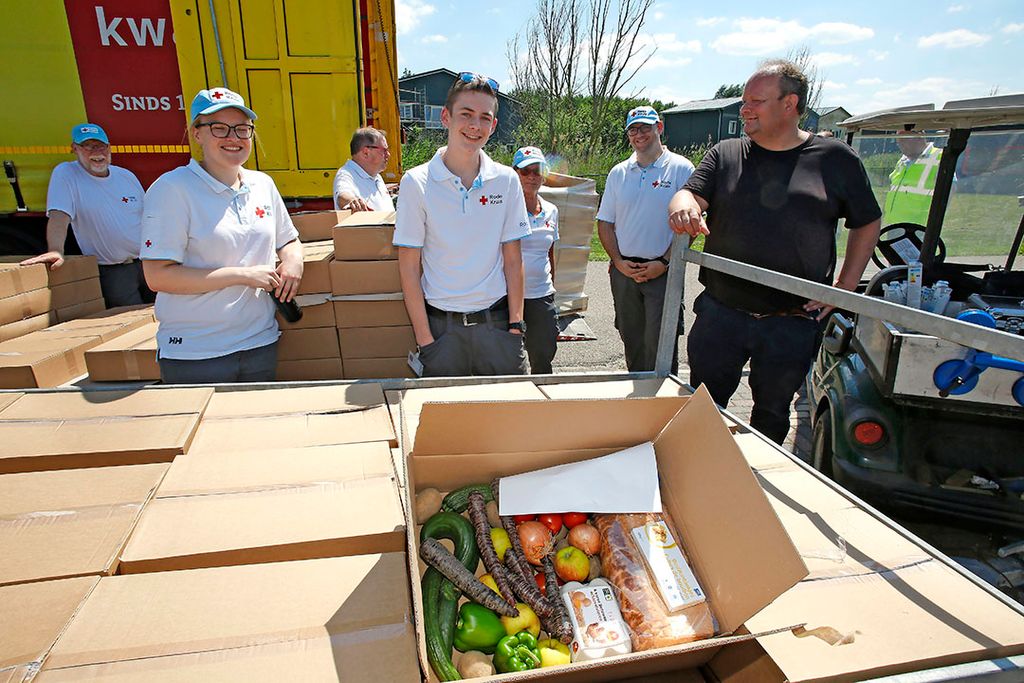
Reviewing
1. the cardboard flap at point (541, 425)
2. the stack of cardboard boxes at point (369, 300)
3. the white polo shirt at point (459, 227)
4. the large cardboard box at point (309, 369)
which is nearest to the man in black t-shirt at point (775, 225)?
the white polo shirt at point (459, 227)

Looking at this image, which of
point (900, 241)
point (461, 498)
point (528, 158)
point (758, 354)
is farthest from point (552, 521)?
point (900, 241)

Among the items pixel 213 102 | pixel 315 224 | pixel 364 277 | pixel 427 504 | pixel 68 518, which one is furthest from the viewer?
pixel 315 224

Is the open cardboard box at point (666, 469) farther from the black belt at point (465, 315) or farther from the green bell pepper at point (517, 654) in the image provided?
the black belt at point (465, 315)

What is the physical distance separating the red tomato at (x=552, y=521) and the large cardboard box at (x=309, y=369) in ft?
6.54

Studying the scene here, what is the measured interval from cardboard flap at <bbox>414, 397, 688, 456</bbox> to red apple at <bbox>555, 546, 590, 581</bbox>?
10.5 inches

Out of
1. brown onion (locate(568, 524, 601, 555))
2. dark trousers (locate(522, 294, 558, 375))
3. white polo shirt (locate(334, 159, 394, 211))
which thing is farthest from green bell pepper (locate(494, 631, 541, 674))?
white polo shirt (locate(334, 159, 394, 211))

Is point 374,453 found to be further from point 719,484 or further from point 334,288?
point 334,288

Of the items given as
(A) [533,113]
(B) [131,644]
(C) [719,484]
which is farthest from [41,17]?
(A) [533,113]

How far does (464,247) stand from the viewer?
2592 mm

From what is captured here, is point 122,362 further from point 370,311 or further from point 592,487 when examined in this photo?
point 592,487

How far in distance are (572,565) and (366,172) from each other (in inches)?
152

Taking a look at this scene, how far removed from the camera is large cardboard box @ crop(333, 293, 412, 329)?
9.82 feet

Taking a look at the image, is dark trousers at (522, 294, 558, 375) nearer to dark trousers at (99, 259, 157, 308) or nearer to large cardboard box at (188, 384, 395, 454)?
large cardboard box at (188, 384, 395, 454)

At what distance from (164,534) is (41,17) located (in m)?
6.07
